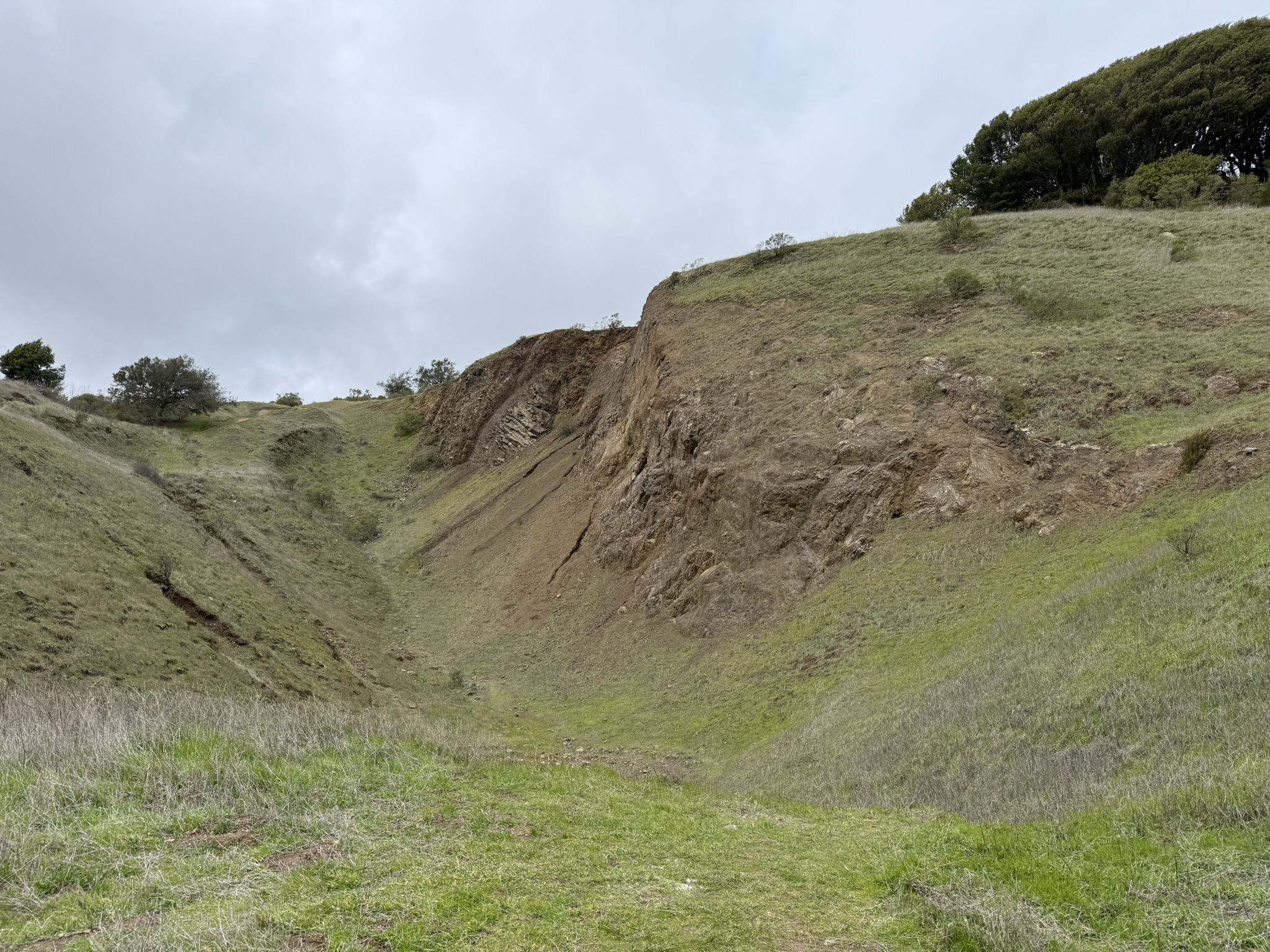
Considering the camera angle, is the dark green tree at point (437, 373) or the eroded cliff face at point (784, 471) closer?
the eroded cliff face at point (784, 471)

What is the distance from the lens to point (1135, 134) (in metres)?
40.7

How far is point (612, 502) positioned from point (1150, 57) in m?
41.3

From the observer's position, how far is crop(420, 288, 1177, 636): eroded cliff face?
1772cm

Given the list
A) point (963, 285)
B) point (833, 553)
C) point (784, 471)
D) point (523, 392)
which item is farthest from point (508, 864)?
point (523, 392)

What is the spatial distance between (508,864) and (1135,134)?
49200 mm

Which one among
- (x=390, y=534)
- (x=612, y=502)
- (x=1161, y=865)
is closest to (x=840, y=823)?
(x=1161, y=865)

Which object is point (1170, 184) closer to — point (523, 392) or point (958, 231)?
point (958, 231)

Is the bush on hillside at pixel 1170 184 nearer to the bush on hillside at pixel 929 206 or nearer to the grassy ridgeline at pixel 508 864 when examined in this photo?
the bush on hillside at pixel 929 206

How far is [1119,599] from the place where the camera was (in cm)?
1124

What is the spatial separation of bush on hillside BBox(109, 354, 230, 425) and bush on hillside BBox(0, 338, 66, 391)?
13.0 ft

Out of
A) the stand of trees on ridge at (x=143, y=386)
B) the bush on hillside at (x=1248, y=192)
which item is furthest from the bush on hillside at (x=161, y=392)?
the bush on hillside at (x=1248, y=192)

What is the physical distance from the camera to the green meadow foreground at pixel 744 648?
550 cm

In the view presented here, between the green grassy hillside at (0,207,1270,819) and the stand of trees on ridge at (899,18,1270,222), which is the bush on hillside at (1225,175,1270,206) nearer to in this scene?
the stand of trees on ridge at (899,18,1270,222)

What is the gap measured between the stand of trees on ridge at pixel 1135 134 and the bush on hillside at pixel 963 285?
1612 cm
